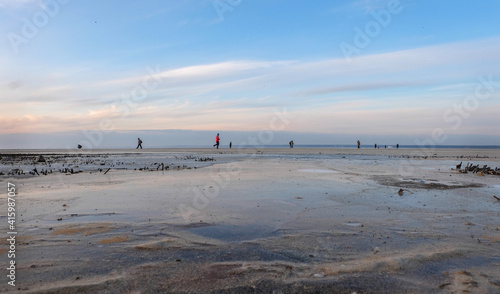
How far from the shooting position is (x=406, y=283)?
4.04 m

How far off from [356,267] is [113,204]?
21.3 feet

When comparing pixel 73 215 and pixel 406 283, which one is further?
pixel 73 215

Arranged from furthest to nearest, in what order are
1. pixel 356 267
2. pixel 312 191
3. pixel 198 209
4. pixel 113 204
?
1. pixel 312 191
2. pixel 113 204
3. pixel 198 209
4. pixel 356 267

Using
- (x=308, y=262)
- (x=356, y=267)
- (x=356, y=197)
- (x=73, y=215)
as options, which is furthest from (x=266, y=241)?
(x=356, y=197)

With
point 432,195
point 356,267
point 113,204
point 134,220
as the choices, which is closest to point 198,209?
point 134,220

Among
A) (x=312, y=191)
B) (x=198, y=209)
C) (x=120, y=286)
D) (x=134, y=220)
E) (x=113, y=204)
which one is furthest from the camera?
(x=312, y=191)

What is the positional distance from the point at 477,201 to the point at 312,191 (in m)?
4.52

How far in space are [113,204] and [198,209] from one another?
231 centimetres

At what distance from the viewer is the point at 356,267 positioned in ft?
14.8

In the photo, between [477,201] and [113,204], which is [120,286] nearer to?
[113,204]

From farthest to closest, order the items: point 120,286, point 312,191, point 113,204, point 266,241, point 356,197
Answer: point 312,191 → point 356,197 → point 113,204 → point 266,241 → point 120,286

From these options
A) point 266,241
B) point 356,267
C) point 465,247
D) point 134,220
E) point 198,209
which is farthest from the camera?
point 198,209

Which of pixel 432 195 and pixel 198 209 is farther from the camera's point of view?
pixel 432 195

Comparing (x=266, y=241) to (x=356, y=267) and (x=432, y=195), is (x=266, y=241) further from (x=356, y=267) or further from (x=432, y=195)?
(x=432, y=195)
